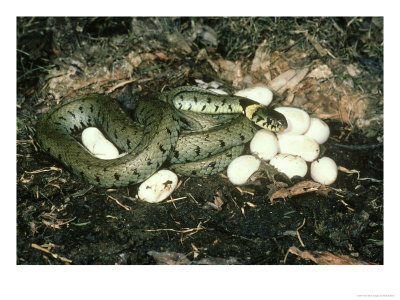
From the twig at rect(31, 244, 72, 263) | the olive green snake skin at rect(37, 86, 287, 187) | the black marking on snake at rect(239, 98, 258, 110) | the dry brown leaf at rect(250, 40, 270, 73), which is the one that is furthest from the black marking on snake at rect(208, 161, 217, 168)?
the dry brown leaf at rect(250, 40, 270, 73)

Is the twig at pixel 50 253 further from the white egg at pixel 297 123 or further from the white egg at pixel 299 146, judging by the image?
the white egg at pixel 297 123

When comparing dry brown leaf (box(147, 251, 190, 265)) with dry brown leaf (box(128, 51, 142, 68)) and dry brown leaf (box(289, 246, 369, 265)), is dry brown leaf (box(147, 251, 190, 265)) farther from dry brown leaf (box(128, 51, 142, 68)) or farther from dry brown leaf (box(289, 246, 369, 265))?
dry brown leaf (box(128, 51, 142, 68))

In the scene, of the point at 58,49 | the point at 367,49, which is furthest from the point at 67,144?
the point at 367,49

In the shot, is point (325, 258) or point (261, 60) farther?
point (261, 60)

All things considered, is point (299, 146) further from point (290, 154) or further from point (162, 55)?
point (162, 55)

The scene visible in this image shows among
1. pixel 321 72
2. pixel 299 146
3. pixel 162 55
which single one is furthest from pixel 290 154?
pixel 162 55
